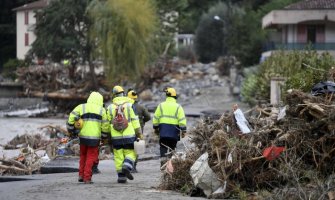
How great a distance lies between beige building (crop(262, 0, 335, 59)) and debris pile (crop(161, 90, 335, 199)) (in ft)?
130

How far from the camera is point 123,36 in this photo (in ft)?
180

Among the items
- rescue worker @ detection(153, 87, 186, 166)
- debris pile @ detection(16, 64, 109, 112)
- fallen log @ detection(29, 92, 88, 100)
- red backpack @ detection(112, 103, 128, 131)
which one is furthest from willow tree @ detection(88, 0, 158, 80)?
red backpack @ detection(112, 103, 128, 131)

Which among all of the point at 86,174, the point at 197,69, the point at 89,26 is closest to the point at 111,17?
the point at 89,26

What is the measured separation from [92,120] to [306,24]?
4180 centimetres

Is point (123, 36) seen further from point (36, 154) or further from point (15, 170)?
point (15, 170)

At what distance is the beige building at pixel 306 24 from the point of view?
52.2m

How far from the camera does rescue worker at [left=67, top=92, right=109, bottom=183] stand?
14.0 m

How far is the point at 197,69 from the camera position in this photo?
74.4 metres

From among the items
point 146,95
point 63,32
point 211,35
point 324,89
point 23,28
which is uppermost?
point 23,28

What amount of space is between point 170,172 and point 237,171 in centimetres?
165

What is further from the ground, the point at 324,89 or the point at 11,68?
the point at 324,89

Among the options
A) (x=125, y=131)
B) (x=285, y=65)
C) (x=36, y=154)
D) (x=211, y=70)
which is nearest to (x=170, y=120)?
(x=125, y=131)

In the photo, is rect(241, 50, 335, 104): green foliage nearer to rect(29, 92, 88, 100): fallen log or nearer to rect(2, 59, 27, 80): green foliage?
rect(29, 92, 88, 100): fallen log

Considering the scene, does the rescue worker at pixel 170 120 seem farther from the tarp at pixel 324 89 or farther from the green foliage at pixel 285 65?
the green foliage at pixel 285 65
